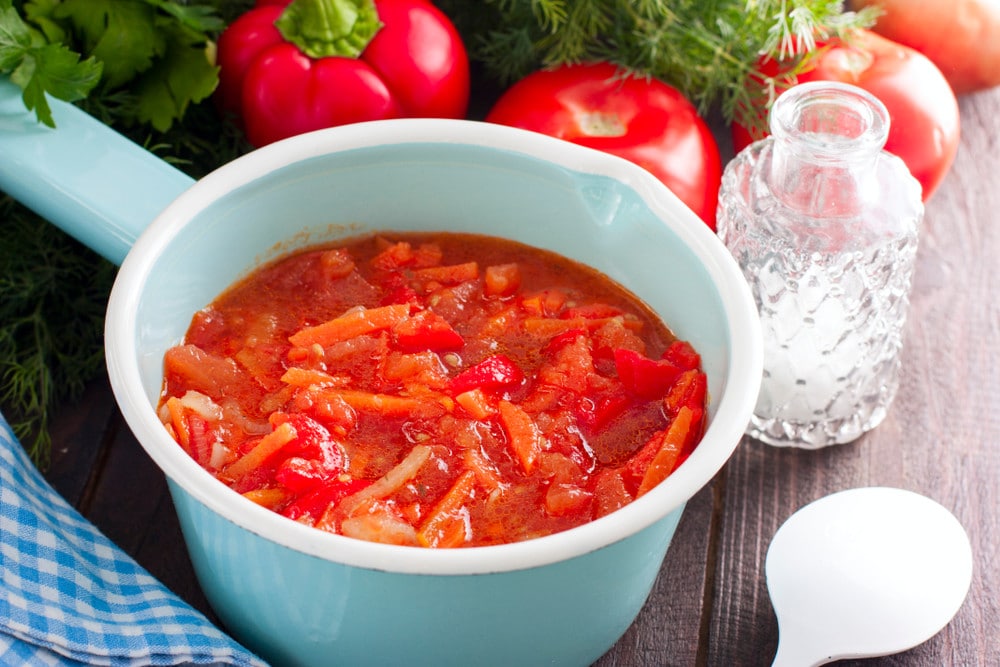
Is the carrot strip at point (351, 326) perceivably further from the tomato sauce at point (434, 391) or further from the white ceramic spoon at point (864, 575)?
the white ceramic spoon at point (864, 575)

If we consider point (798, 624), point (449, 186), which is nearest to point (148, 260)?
point (449, 186)

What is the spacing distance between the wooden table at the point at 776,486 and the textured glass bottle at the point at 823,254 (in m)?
0.11

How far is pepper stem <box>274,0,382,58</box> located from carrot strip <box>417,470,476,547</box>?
1364 millimetres

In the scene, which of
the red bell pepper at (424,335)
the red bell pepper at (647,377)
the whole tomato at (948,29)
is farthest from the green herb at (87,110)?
the whole tomato at (948,29)

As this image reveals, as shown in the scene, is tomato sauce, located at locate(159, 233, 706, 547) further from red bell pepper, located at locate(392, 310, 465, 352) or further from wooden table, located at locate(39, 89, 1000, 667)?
wooden table, located at locate(39, 89, 1000, 667)

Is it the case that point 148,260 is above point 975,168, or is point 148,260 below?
above

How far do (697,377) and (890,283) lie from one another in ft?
2.00

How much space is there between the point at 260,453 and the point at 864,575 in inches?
45.6

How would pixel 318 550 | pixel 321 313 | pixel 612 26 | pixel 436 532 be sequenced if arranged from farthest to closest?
pixel 612 26 → pixel 321 313 → pixel 436 532 → pixel 318 550

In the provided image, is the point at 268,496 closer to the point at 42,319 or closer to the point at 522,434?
the point at 522,434

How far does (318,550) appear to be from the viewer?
175 centimetres

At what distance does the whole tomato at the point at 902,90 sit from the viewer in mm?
3076

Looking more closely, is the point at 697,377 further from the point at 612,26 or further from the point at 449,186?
the point at 612,26

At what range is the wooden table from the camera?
2.34m
